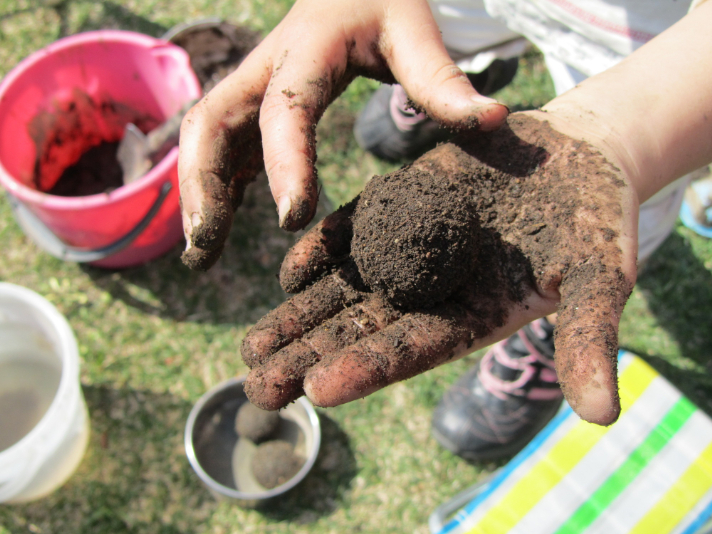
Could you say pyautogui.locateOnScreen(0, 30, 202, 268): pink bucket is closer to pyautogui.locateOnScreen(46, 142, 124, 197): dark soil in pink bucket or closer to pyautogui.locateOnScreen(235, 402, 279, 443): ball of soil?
pyautogui.locateOnScreen(46, 142, 124, 197): dark soil in pink bucket

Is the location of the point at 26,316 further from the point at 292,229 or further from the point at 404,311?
the point at 404,311

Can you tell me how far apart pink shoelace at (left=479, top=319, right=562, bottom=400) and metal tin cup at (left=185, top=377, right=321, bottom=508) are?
0.96 meters

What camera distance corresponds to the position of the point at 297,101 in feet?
5.72

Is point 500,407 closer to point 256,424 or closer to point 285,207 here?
point 256,424

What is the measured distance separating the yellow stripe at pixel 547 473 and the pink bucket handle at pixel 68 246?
2.26 metres

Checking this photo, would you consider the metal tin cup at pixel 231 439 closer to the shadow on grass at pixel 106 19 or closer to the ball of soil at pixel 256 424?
the ball of soil at pixel 256 424

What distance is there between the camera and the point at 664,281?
3441 millimetres

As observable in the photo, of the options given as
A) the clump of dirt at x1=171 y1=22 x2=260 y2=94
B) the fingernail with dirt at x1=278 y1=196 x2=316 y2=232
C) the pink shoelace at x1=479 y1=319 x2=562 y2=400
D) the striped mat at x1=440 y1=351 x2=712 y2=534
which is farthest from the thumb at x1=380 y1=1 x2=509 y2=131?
the clump of dirt at x1=171 y1=22 x2=260 y2=94

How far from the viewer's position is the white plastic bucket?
7.93ft

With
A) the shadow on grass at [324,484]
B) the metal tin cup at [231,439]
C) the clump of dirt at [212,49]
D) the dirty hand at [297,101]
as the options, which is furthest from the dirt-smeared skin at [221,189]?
the clump of dirt at [212,49]

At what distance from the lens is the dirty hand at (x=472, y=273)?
1512mm

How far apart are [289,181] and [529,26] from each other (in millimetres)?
1596

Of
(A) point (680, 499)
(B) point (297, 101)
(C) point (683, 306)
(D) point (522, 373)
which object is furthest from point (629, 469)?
(B) point (297, 101)

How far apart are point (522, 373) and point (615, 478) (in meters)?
0.65
